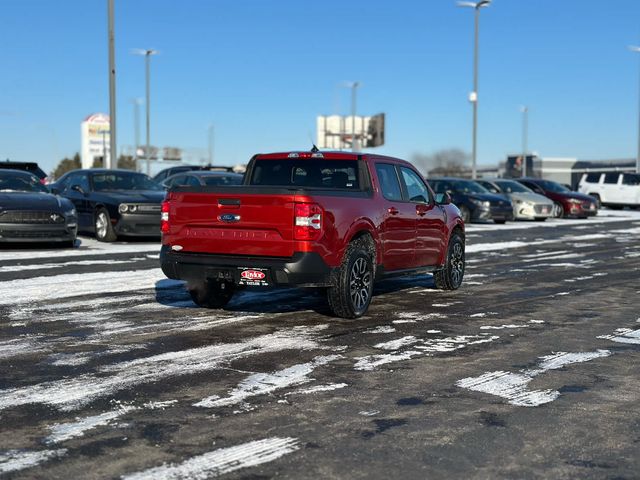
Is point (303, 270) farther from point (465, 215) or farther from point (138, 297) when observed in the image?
point (465, 215)

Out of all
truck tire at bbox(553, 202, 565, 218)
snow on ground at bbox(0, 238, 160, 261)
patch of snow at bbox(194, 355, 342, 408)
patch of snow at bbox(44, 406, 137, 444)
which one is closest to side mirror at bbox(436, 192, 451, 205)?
patch of snow at bbox(194, 355, 342, 408)

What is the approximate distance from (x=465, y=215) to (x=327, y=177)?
19.3 m

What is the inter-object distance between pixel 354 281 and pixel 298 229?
97cm

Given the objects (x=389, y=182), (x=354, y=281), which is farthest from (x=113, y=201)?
(x=354, y=281)

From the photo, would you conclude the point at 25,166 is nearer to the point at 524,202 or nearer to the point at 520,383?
the point at 520,383

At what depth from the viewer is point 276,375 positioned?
6.05m

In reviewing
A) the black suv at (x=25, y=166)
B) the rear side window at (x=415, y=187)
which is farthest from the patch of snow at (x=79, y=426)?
the black suv at (x=25, y=166)

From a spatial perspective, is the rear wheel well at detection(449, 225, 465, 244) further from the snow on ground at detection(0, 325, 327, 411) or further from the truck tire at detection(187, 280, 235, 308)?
the snow on ground at detection(0, 325, 327, 411)

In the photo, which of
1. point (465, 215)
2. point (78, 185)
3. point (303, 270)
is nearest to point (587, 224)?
point (465, 215)

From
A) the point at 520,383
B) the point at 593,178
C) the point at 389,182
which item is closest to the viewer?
the point at 520,383

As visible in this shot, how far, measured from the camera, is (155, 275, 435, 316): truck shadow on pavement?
9.24 m

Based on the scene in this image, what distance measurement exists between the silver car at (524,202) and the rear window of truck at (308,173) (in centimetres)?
2103

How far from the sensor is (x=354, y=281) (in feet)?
27.9

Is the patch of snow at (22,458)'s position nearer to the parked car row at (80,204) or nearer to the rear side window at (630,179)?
the parked car row at (80,204)
